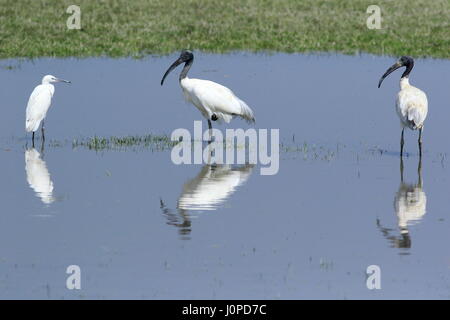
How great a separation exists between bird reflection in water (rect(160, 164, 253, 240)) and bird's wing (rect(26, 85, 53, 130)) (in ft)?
10.00

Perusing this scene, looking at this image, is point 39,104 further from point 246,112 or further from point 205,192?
point 205,192

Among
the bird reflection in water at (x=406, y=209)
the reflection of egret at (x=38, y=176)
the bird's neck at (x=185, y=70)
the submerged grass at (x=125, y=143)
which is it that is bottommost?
the bird reflection in water at (x=406, y=209)

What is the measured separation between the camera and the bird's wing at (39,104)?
17484 mm

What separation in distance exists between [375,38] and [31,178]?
16010 mm

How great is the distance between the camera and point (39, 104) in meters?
17.8

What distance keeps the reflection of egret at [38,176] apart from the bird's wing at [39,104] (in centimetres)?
93

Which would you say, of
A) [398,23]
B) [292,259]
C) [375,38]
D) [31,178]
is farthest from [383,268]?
[398,23]

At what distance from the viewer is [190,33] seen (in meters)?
29.6

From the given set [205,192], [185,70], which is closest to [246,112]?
[185,70]

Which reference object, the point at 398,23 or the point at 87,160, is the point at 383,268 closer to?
the point at 87,160

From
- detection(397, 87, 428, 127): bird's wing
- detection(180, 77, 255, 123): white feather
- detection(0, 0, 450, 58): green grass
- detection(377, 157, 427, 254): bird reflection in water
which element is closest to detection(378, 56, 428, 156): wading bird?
detection(397, 87, 428, 127): bird's wing

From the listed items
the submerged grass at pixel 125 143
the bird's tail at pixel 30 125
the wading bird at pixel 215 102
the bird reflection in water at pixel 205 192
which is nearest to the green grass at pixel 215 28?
the wading bird at pixel 215 102

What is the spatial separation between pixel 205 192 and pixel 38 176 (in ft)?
6.59

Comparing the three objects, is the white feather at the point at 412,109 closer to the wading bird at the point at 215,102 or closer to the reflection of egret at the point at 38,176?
the wading bird at the point at 215,102
